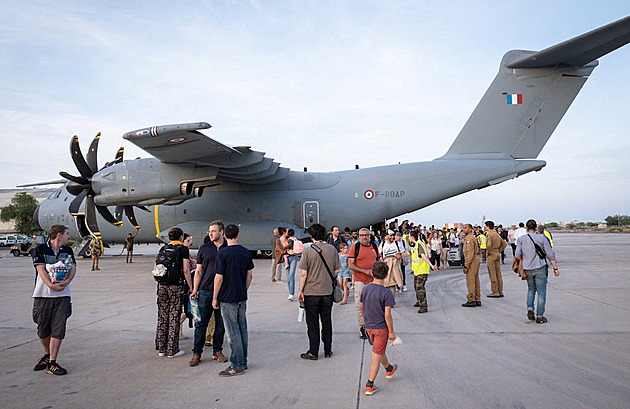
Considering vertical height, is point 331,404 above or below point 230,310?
below

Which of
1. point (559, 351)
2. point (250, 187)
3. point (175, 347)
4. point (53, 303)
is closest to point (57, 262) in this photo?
point (53, 303)

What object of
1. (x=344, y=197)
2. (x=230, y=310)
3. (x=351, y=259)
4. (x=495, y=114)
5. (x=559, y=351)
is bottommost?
(x=559, y=351)

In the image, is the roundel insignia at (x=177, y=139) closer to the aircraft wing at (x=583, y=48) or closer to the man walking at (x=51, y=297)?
the man walking at (x=51, y=297)

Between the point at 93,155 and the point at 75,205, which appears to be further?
the point at 75,205

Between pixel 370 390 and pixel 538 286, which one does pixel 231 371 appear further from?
pixel 538 286

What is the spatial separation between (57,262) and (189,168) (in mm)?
10721

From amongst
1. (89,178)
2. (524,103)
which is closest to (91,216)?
(89,178)

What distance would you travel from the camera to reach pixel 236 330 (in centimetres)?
479

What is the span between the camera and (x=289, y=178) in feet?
60.3

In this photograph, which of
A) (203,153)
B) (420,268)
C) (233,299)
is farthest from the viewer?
(203,153)

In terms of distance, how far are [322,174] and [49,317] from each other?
1429 cm

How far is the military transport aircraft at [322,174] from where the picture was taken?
46.8ft

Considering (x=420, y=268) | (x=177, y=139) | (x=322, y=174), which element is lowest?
(x=420, y=268)

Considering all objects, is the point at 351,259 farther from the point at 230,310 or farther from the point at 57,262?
the point at 57,262
